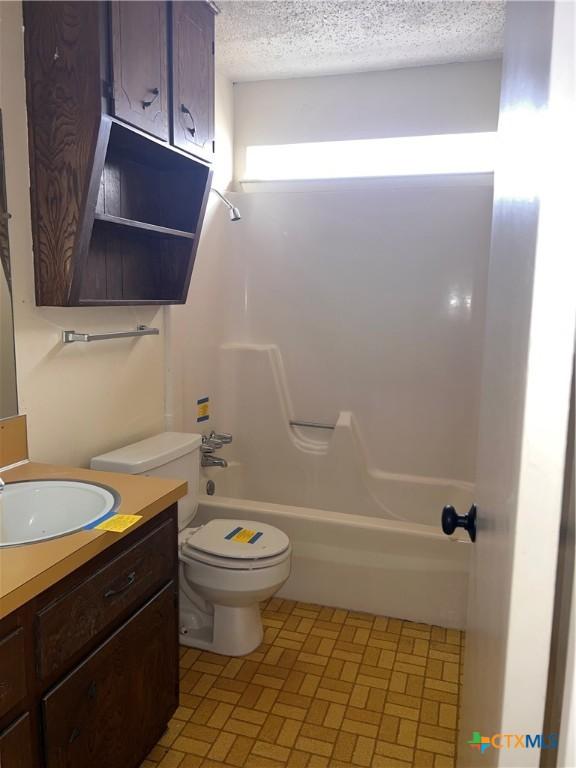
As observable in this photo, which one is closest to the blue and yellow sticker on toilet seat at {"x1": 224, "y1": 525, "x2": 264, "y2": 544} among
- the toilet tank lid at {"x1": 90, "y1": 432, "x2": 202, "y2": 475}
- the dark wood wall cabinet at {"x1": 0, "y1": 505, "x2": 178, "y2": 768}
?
the toilet tank lid at {"x1": 90, "y1": 432, "x2": 202, "y2": 475}

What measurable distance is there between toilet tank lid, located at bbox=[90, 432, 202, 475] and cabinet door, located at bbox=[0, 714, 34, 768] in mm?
751

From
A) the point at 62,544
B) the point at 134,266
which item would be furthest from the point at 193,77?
the point at 62,544

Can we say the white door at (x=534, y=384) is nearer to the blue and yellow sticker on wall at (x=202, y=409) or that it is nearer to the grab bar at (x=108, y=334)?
the grab bar at (x=108, y=334)

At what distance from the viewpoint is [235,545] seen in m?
1.85

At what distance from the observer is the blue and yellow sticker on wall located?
2.44 meters

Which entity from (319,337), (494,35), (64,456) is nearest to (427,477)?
(319,337)

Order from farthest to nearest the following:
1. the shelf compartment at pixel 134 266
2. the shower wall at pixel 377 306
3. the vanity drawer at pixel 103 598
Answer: the shower wall at pixel 377 306
the shelf compartment at pixel 134 266
the vanity drawer at pixel 103 598

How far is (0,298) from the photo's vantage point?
1334 millimetres

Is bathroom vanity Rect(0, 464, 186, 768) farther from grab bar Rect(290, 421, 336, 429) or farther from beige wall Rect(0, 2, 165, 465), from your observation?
grab bar Rect(290, 421, 336, 429)

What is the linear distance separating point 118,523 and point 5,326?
0.59m

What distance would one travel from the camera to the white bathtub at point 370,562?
2.06 m

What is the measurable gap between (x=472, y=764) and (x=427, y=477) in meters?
1.81

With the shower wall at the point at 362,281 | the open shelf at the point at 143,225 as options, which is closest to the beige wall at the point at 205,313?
the shower wall at the point at 362,281

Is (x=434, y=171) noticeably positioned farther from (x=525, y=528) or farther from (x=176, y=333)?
(x=525, y=528)
